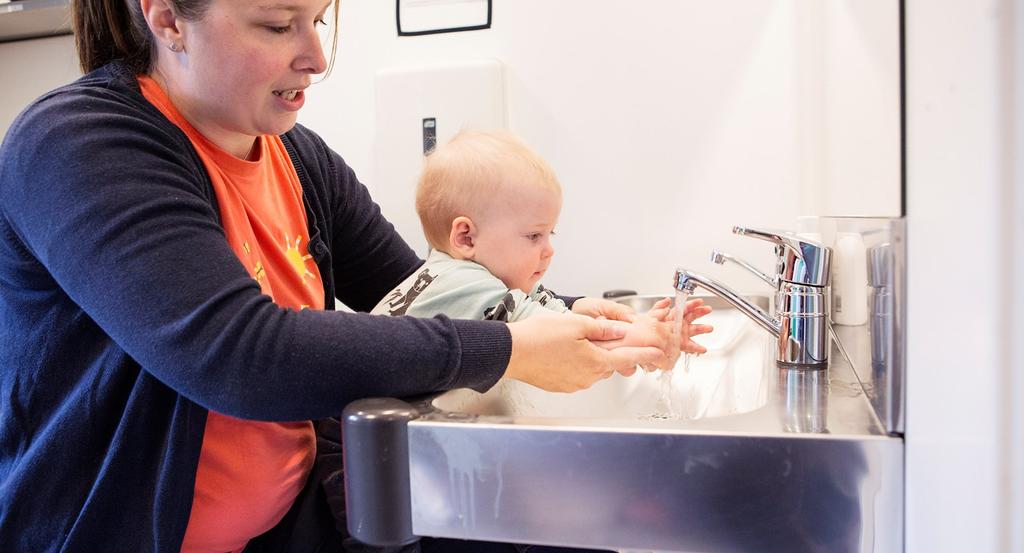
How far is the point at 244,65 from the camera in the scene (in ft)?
2.84

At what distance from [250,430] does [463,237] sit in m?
0.39

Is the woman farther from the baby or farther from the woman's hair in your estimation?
the baby

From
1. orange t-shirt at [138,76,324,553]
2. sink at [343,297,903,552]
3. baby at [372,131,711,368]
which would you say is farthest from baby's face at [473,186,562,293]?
sink at [343,297,903,552]

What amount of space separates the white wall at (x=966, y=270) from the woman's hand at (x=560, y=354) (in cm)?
35

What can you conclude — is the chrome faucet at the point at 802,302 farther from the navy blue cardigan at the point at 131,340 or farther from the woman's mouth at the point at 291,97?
the woman's mouth at the point at 291,97

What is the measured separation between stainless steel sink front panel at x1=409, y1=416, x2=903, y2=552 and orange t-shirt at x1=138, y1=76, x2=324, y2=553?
293 mm

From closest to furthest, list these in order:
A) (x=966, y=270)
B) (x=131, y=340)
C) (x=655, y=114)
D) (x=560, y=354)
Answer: (x=966, y=270) → (x=131, y=340) → (x=560, y=354) → (x=655, y=114)

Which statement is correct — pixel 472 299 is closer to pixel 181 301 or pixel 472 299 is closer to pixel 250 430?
pixel 250 430

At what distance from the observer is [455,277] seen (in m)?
1.08

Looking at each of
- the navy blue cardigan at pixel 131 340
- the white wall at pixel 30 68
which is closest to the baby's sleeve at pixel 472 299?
the navy blue cardigan at pixel 131 340

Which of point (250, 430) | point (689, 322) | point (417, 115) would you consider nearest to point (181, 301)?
point (250, 430)

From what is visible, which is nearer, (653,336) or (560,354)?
(560,354)

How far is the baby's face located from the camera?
112 centimetres

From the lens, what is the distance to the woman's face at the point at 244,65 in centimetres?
85
